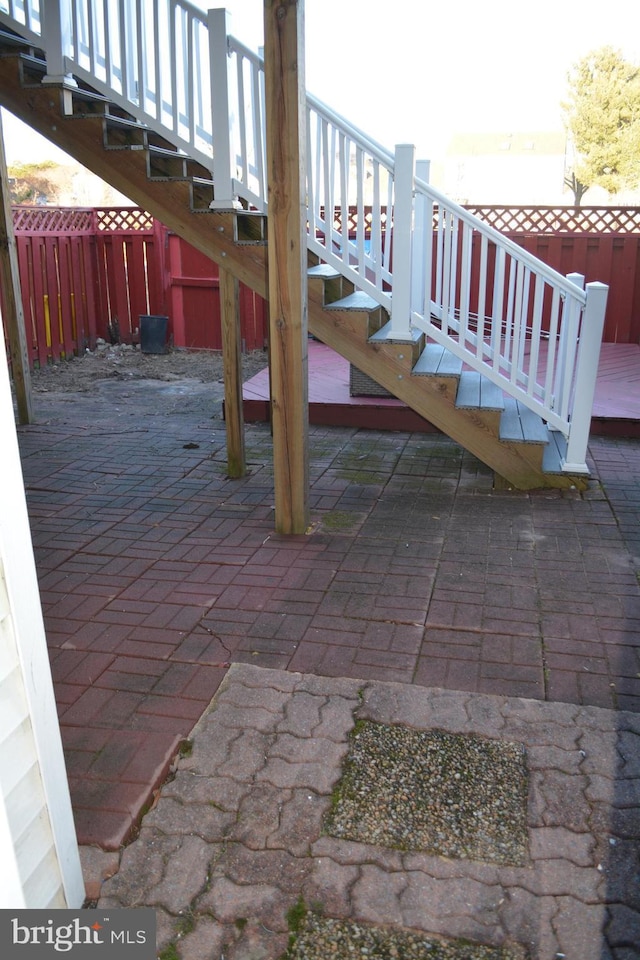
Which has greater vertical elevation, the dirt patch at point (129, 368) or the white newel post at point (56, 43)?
the white newel post at point (56, 43)

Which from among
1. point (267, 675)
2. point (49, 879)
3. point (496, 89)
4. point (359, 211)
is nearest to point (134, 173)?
point (359, 211)

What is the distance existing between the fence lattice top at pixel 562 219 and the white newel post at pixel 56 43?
6.84m

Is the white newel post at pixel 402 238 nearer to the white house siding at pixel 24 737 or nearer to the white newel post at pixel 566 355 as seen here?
the white newel post at pixel 566 355

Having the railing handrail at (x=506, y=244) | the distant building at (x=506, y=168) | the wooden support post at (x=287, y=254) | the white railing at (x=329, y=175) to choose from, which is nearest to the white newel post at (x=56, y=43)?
the white railing at (x=329, y=175)

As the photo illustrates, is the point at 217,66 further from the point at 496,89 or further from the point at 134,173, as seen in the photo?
the point at 496,89

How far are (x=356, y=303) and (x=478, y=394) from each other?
1117mm

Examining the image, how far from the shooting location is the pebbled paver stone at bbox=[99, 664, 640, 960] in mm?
1971

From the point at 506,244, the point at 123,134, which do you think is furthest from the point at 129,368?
the point at 506,244

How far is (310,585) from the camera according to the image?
12.9 ft

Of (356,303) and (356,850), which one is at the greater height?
(356,303)

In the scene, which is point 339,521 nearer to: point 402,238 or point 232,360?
point 232,360

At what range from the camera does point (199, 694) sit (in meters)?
2.96

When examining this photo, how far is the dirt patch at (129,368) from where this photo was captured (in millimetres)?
9273

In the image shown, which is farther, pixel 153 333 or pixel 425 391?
pixel 153 333
